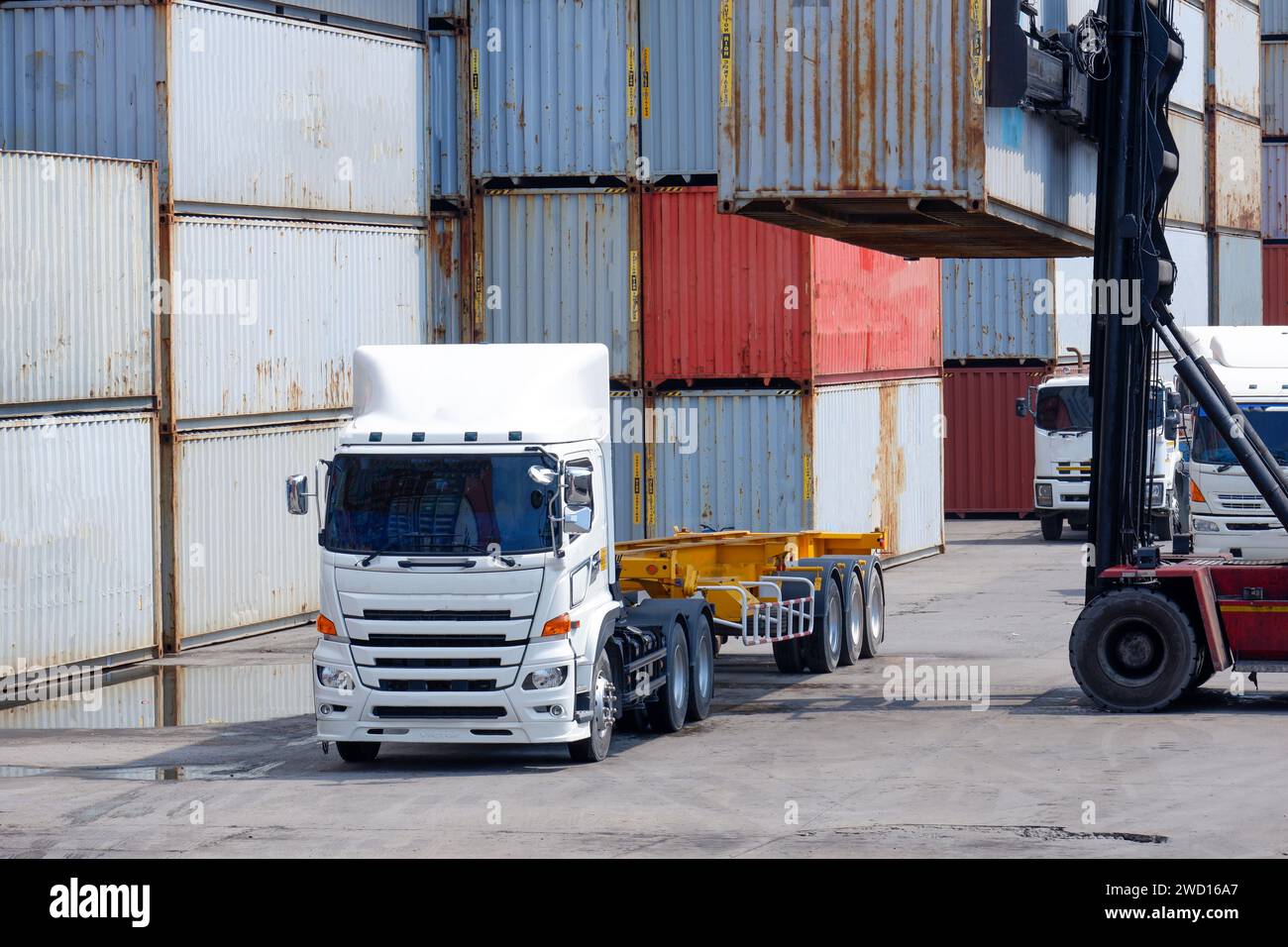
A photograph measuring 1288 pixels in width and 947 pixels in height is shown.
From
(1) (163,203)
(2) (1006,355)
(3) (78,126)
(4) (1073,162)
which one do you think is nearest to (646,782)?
(4) (1073,162)

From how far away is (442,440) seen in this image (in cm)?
1508

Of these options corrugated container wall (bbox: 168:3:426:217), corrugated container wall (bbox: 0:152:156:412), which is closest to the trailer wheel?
corrugated container wall (bbox: 0:152:156:412)

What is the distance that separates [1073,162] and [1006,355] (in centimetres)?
2163

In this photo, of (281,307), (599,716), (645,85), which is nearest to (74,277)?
(281,307)

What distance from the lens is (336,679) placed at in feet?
49.8

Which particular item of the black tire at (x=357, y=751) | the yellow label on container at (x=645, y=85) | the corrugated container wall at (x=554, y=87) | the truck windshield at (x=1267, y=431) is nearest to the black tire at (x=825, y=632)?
the truck windshield at (x=1267, y=431)

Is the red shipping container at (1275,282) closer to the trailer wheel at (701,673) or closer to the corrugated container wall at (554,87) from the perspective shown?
the corrugated container wall at (554,87)

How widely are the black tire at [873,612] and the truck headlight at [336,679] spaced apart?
8.50 meters

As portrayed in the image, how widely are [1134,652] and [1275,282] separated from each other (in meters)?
36.8

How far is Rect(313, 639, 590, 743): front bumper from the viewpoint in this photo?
48.9 feet

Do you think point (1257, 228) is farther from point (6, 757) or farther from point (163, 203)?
point (6, 757)

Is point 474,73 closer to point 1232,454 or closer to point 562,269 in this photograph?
point 562,269

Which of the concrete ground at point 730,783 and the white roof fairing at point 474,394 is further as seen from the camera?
the white roof fairing at point 474,394

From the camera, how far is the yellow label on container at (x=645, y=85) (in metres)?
29.2
